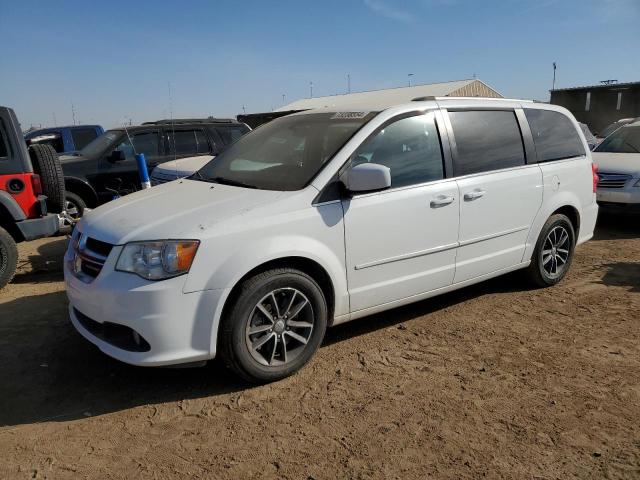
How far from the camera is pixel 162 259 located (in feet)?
9.84

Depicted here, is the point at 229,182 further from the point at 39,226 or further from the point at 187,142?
the point at 187,142

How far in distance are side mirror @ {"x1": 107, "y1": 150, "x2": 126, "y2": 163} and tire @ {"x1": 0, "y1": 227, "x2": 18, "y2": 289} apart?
3352mm

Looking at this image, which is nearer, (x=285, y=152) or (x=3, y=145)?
(x=285, y=152)

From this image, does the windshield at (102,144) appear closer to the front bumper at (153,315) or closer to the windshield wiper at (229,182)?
the windshield wiper at (229,182)

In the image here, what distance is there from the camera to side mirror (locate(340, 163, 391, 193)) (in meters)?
3.43

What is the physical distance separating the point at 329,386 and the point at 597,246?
528 centimetres

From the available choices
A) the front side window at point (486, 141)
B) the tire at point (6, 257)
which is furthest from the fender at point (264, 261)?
the tire at point (6, 257)

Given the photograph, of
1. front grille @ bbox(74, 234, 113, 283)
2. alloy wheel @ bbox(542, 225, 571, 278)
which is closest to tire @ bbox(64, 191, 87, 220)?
front grille @ bbox(74, 234, 113, 283)

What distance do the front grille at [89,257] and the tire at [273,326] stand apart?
84cm

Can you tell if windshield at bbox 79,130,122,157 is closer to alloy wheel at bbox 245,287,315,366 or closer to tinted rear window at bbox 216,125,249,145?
tinted rear window at bbox 216,125,249,145

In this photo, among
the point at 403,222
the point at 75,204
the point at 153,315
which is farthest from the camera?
the point at 75,204

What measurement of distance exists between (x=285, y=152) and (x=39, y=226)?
324cm

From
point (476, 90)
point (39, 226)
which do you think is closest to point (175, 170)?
point (39, 226)

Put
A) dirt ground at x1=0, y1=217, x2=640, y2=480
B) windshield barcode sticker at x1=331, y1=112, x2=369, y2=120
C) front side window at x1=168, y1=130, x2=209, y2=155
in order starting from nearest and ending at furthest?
1. dirt ground at x1=0, y1=217, x2=640, y2=480
2. windshield barcode sticker at x1=331, y1=112, x2=369, y2=120
3. front side window at x1=168, y1=130, x2=209, y2=155
